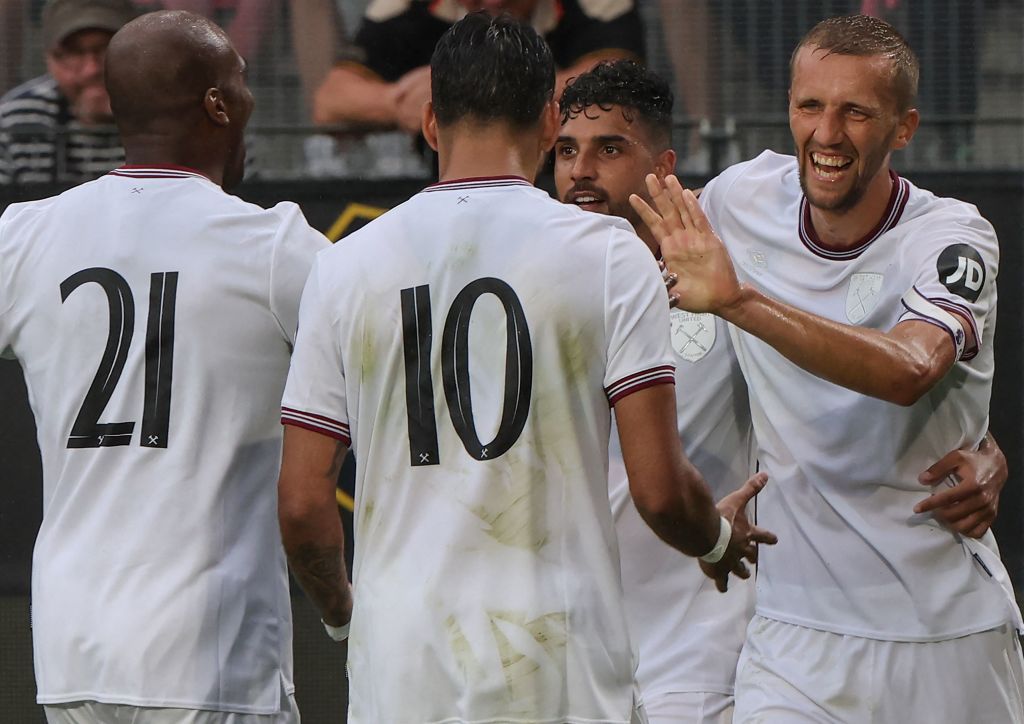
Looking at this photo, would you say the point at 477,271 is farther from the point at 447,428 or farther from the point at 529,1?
the point at 529,1

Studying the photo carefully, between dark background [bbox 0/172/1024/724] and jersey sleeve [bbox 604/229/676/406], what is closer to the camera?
jersey sleeve [bbox 604/229/676/406]

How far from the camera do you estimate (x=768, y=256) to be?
3643 millimetres

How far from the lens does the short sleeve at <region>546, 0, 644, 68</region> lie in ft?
19.9

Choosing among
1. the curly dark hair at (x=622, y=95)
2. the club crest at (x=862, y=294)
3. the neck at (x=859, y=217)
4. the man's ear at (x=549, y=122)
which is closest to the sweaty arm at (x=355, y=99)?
the curly dark hair at (x=622, y=95)

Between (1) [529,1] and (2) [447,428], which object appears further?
(1) [529,1]

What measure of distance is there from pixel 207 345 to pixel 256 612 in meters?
0.53

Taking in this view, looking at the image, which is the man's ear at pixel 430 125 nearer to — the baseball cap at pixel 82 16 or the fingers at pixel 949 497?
the fingers at pixel 949 497

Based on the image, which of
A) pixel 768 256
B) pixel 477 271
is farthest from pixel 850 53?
pixel 477 271

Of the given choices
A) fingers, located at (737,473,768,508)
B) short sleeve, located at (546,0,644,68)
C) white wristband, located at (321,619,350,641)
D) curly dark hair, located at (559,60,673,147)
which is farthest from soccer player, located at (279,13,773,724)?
short sleeve, located at (546,0,644,68)

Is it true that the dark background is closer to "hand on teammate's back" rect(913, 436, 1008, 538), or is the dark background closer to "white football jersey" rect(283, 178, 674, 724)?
"hand on teammate's back" rect(913, 436, 1008, 538)

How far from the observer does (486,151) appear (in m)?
2.77

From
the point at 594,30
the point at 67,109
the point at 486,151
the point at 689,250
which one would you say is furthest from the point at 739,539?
the point at 67,109

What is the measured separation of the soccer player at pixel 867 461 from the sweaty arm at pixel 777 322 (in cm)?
27

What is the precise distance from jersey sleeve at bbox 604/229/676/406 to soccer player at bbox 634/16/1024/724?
767 millimetres
